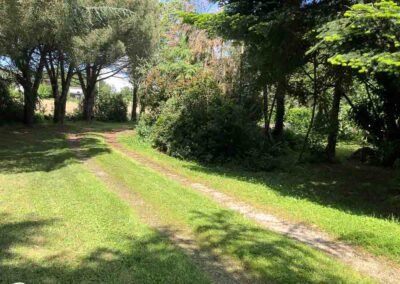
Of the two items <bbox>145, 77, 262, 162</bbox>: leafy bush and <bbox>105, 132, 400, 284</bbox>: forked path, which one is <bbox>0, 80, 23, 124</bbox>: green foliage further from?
<bbox>105, 132, 400, 284</bbox>: forked path

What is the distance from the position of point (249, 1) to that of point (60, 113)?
19851 millimetres

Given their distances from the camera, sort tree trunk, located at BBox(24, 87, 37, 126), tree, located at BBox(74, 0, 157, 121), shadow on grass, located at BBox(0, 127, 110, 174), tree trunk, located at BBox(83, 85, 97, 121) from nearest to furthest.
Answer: shadow on grass, located at BBox(0, 127, 110, 174), tree, located at BBox(74, 0, 157, 121), tree trunk, located at BBox(24, 87, 37, 126), tree trunk, located at BBox(83, 85, 97, 121)

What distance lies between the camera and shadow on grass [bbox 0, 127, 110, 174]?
11.1 meters

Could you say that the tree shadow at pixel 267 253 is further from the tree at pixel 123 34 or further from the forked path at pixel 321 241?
the tree at pixel 123 34

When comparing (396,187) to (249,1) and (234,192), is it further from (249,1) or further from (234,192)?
(249,1)

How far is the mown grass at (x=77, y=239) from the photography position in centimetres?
438

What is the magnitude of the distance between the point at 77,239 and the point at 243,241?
6.84 feet

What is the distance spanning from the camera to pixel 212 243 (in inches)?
214

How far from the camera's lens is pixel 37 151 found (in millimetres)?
14078

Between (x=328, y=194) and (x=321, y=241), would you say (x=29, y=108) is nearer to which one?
(x=328, y=194)

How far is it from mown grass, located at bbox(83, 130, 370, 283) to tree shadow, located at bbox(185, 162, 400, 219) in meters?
2.57

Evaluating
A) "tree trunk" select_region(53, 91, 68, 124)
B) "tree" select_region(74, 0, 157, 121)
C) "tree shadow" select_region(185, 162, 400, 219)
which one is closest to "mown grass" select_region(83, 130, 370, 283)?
"tree shadow" select_region(185, 162, 400, 219)

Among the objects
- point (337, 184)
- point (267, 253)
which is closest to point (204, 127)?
point (337, 184)

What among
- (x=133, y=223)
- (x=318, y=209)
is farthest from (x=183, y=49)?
(x=133, y=223)
